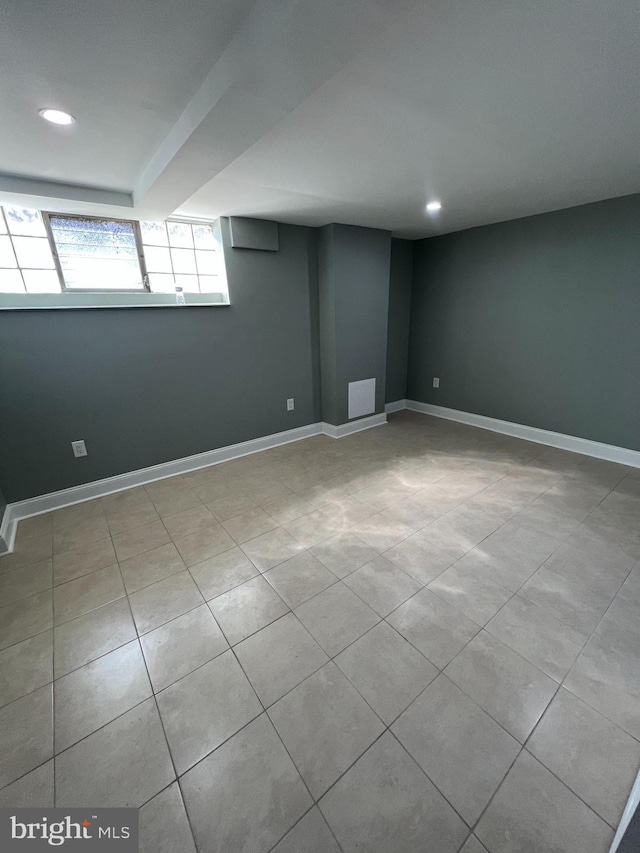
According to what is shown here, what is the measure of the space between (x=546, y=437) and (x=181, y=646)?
3.68 meters

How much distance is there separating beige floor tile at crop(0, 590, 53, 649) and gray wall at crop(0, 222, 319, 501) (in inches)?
41.2

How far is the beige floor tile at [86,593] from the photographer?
1649mm

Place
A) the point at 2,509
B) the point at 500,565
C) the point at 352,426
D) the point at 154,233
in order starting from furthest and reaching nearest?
the point at 352,426, the point at 154,233, the point at 2,509, the point at 500,565

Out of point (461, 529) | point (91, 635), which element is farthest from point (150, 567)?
point (461, 529)

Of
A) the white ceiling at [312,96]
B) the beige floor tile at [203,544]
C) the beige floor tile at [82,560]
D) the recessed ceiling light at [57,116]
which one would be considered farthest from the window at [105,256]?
the beige floor tile at [203,544]

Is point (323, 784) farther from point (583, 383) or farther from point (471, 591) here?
point (583, 383)

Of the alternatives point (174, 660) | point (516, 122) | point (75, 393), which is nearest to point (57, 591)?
point (174, 660)

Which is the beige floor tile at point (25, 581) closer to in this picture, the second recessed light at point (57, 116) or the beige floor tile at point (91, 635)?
the beige floor tile at point (91, 635)

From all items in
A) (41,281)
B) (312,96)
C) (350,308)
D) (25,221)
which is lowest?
(350,308)

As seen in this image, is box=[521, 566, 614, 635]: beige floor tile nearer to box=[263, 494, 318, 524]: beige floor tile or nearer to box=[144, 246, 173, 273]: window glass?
box=[263, 494, 318, 524]: beige floor tile

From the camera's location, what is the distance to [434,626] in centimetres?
151

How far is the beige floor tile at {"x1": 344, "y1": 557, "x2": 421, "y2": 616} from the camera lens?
1644 millimetres

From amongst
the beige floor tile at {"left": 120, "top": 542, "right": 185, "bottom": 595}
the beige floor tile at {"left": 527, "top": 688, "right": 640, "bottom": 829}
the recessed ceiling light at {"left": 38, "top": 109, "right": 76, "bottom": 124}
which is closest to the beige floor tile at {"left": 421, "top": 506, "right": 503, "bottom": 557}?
the beige floor tile at {"left": 527, "top": 688, "right": 640, "bottom": 829}

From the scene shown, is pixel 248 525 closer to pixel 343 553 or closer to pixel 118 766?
pixel 343 553
